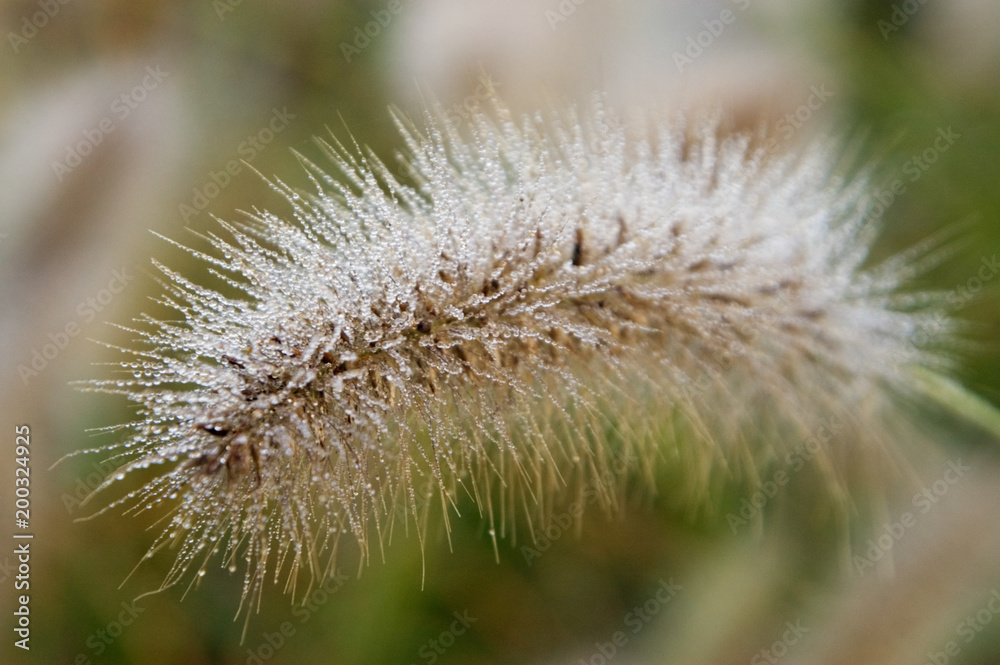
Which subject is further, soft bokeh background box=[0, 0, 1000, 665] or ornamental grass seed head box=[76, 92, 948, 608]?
soft bokeh background box=[0, 0, 1000, 665]

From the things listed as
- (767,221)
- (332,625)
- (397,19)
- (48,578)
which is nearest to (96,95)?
(397,19)

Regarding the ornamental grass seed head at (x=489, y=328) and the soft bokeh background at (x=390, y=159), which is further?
the soft bokeh background at (x=390, y=159)

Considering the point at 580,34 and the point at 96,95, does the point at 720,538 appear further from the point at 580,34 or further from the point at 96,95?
the point at 96,95

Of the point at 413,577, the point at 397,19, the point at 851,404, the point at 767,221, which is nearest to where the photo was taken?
the point at 767,221

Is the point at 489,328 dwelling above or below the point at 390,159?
below
